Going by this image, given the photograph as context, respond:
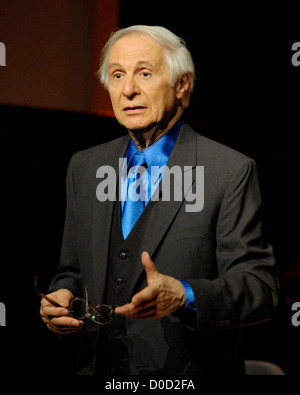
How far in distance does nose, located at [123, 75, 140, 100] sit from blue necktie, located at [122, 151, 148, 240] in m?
0.24

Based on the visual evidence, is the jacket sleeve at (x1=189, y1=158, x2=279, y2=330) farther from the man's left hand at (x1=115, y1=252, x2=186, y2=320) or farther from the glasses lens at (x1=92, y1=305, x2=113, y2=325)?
the glasses lens at (x1=92, y1=305, x2=113, y2=325)

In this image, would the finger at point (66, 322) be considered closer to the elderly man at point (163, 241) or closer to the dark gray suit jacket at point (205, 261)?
the elderly man at point (163, 241)

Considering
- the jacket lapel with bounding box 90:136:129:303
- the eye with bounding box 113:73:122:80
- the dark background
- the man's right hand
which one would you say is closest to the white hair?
the eye with bounding box 113:73:122:80

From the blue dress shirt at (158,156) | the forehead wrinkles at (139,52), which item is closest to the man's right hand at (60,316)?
the blue dress shirt at (158,156)

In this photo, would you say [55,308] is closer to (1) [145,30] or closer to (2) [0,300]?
(2) [0,300]

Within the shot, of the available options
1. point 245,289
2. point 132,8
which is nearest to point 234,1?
point 132,8

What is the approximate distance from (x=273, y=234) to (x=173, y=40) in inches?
42.7

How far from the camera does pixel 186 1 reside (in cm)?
232

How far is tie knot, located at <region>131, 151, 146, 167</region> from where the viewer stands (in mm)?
1992

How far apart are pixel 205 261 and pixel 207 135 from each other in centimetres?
81

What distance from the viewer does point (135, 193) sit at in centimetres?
192

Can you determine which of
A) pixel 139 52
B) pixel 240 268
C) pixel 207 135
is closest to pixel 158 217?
pixel 240 268

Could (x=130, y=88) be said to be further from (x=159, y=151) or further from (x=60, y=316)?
(x=60, y=316)

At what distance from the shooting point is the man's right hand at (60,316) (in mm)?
1703
